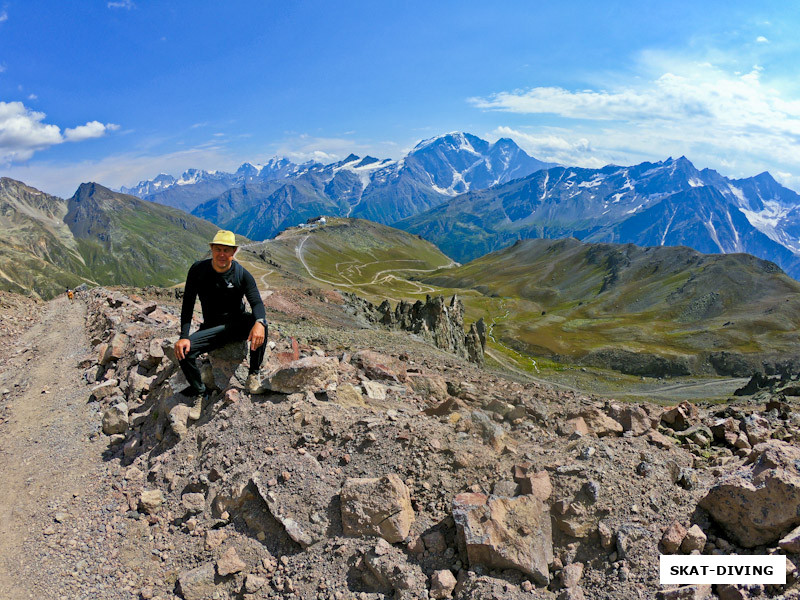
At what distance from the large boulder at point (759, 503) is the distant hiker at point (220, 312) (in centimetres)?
1022

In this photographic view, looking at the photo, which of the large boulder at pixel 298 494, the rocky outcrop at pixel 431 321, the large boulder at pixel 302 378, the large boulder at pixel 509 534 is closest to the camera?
the large boulder at pixel 509 534

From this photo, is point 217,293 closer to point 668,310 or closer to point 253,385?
point 253,385

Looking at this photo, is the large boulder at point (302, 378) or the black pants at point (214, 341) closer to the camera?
the black pants at point (214, 341)

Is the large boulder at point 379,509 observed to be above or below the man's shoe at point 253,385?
below

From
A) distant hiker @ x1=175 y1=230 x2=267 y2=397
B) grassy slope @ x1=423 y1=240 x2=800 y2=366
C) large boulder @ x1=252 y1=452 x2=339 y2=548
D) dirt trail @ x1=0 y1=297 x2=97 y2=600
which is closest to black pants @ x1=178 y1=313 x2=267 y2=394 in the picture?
distant hiker @ x1=175 y1=230 x2=267 y2=397

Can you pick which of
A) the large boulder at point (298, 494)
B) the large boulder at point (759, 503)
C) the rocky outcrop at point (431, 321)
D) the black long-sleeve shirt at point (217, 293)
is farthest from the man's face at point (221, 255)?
the rocky outcrop at point (431, 321)

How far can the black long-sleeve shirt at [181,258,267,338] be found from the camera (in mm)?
10797

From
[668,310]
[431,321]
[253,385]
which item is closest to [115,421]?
[253,385]

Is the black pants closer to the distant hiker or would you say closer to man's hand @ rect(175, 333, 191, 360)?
the distant hiker

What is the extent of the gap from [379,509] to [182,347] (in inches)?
259

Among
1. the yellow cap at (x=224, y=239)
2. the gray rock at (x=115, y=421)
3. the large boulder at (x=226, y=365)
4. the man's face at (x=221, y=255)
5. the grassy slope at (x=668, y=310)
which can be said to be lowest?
the grassy slope at (x=668, y=310)

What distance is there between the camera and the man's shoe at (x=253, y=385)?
11.6m

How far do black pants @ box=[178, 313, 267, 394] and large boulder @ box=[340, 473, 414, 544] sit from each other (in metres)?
4.97

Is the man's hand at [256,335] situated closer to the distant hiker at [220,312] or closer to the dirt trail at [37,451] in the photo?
the distant hiker at [220,312]
